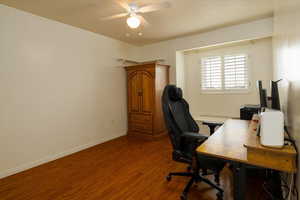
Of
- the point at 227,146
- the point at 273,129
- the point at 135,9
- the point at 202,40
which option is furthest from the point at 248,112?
the point at 135,9

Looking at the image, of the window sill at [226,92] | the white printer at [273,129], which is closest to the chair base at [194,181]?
the white printer at [273,129]

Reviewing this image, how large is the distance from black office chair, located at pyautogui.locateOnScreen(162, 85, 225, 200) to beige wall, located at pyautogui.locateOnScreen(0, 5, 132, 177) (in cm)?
215

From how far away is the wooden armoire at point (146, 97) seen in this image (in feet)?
12.8

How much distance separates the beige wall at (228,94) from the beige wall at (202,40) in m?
0.36

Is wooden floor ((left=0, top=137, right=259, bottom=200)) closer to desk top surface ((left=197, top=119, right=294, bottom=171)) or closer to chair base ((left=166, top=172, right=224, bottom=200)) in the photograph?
chair base ((left=166, top=172, right=224, bottom=200))

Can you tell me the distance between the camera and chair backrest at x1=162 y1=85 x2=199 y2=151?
6.24 ft

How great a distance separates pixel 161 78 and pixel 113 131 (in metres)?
1.82

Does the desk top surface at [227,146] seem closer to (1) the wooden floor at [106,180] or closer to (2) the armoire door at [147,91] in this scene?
(1) the wooden floor at [106,180]

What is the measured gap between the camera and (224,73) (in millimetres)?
3863

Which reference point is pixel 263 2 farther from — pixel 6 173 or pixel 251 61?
pixel 6 173

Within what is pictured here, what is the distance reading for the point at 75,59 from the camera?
3289 mm

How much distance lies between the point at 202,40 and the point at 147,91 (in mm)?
1761

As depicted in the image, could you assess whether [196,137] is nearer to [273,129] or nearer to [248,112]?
[273,129]

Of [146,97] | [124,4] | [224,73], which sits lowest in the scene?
[146,97]
